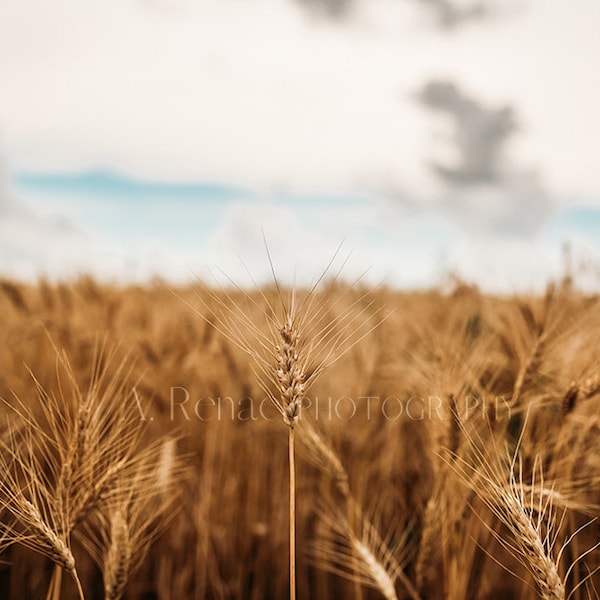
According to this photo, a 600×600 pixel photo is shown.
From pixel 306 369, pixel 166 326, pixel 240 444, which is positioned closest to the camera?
pixel 306 369

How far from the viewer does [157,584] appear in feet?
7.10

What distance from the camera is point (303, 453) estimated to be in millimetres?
2168

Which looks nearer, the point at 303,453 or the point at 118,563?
the point at 118,563

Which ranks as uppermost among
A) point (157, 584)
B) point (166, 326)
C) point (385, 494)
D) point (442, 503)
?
point (166, 326)

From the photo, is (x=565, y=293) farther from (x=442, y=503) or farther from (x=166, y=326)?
(x=166, y=326)

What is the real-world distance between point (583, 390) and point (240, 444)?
76.3 inches

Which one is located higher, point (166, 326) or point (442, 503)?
point (166, 326)

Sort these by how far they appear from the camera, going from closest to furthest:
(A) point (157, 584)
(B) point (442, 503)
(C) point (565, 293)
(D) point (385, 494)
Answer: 1. (B) point (442, 503)
2. (C) point (565, 293)
3. (A) point (157, 584)
4. (D) point (385, 494)

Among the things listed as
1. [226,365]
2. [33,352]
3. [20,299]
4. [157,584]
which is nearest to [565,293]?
[226,365]

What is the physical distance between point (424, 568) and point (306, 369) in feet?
2.11

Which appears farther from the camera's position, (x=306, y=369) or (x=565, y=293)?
(x=565, y=293)

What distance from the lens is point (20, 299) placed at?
131 inches

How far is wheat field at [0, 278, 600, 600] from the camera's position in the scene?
1033 millimetres

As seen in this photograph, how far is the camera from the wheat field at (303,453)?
3.39ft
